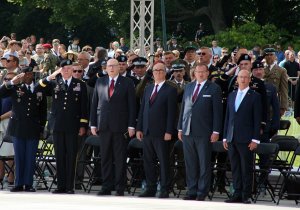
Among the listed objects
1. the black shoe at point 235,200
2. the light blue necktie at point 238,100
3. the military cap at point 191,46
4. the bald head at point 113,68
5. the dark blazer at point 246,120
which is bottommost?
the black shoe at point 235,200

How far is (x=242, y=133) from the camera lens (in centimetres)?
2062

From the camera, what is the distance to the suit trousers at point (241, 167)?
67.5 ft

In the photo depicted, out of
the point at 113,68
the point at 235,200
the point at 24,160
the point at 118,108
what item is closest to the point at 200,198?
the point at 235,200

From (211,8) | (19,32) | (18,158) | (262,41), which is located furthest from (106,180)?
(19,32)

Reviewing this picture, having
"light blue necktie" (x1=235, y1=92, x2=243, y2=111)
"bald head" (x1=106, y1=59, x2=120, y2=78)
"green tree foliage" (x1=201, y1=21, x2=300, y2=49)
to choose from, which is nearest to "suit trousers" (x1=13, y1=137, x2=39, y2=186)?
"bald head" (x1=106, y1=59, x2=120, y2=78)

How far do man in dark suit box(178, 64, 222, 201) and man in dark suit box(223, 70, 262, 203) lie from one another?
0.27m

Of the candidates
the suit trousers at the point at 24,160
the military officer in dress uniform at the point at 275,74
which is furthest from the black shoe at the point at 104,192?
the military officer in dress uniform at the point at 275,74

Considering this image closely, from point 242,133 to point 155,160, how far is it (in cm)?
186

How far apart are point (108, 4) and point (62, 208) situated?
116 feet

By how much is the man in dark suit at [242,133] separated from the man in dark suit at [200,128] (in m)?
0.27

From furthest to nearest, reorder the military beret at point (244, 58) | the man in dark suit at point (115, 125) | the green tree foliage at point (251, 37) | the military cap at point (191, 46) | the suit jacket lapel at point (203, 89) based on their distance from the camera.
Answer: the green tree foliage at point (251, 37) < the military cap at point (191, 46) < the man in dark suit at point (115, 125) < the military beret at point (244, 58) < the suit jacket lapel at point (203, 89)

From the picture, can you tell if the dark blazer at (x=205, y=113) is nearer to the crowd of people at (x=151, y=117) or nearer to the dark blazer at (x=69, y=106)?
the crowd of people at (x=151, y=117)

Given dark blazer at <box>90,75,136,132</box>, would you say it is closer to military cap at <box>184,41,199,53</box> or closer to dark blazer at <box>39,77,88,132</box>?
dark blazer at <box>39,77,88,132</box>

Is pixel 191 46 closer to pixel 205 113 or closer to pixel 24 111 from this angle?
pixel 24 111
